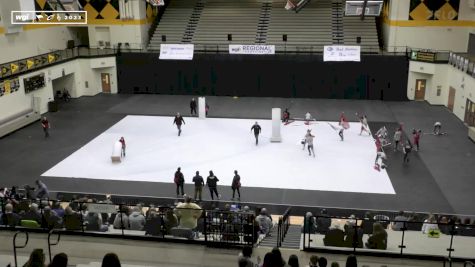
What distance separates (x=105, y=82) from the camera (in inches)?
1384

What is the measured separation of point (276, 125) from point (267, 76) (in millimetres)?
11077

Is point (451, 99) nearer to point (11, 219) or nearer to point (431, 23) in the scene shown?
point (431, 23)

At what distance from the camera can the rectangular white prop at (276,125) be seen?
75.5 feet

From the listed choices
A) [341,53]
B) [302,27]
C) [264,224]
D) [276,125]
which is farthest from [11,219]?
[302,27]

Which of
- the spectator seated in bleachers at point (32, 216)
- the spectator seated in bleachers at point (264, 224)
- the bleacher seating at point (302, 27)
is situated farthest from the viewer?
the bleacher seating at point (302, 27)

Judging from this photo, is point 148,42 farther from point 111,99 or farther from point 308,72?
point 308,72

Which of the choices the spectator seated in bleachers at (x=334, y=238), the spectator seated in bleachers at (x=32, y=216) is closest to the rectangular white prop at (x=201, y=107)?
the spectator seated in bleachers at (x=32, y=216)

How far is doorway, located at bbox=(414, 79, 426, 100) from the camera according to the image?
31.7 meters

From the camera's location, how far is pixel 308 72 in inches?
1303

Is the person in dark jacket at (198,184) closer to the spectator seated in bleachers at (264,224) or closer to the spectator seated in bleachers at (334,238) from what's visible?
the spectator seated in bleachers at (264,224)

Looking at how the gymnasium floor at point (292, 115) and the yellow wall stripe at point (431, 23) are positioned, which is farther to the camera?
the yellow wall stripe at point (431, 23)

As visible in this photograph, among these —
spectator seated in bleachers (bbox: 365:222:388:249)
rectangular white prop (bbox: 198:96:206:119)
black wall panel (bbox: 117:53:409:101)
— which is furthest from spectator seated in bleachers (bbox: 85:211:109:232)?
black wall panel (bbox: 117:53:409:101)

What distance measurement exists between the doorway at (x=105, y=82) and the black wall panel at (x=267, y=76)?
2.70 ft

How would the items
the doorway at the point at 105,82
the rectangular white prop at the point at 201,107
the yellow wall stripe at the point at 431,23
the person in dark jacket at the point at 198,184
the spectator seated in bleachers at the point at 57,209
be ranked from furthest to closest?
the doorway at the point at 105,82
the yellow wall stripe at the point at 431,23
the rectangular white prop at the point at 201,107
the person in dark jacket at the point at 198,184
the spectator seated in bleachers at the point at 57,209
